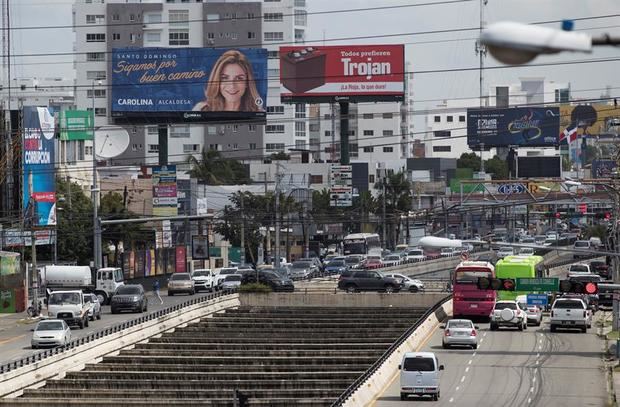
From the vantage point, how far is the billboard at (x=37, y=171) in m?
88.4

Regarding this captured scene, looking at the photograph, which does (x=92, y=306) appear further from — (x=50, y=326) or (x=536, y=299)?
(x=536, y=299)

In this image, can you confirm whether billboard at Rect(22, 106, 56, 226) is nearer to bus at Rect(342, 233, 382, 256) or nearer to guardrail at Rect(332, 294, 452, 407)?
guardrail at Rect(332, 294, 452, 407)

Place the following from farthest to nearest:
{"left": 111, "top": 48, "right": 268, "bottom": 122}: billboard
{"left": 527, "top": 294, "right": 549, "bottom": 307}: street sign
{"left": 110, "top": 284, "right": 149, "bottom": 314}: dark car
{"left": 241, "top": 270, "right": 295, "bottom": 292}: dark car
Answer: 1. {"left": 111, "top": 48, "right": 268, "bottom": 122}: billboard
2. {"left": 241, "top": 270, "right": 295, "bottom": 292}: dark car
3. {"left": 527, "top": 294, "right": 549, "bottom": 307}: street sign
4. {"left": 110, "top": 284, "right": 149, "bottom": 314}: dark car

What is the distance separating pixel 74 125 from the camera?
427ft

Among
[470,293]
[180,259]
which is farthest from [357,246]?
[470,293]

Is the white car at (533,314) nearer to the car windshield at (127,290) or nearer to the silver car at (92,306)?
the car windshield at (127,290)

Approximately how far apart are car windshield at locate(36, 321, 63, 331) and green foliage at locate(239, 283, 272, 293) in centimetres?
2797

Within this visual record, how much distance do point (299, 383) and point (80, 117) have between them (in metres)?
86.7

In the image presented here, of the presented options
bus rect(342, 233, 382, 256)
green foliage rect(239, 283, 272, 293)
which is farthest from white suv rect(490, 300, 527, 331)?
bus rect(342, 233, 382, 256)

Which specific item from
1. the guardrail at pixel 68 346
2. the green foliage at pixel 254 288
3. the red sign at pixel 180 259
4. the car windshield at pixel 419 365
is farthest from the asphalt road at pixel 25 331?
the red sign at pixel 180 259

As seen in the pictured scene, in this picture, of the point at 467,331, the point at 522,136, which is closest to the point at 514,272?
the point at 467,331

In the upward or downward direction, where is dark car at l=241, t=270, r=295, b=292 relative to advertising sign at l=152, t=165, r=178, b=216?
downward

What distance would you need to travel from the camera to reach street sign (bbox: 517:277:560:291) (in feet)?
210

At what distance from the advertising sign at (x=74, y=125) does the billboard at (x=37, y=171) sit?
122ft
